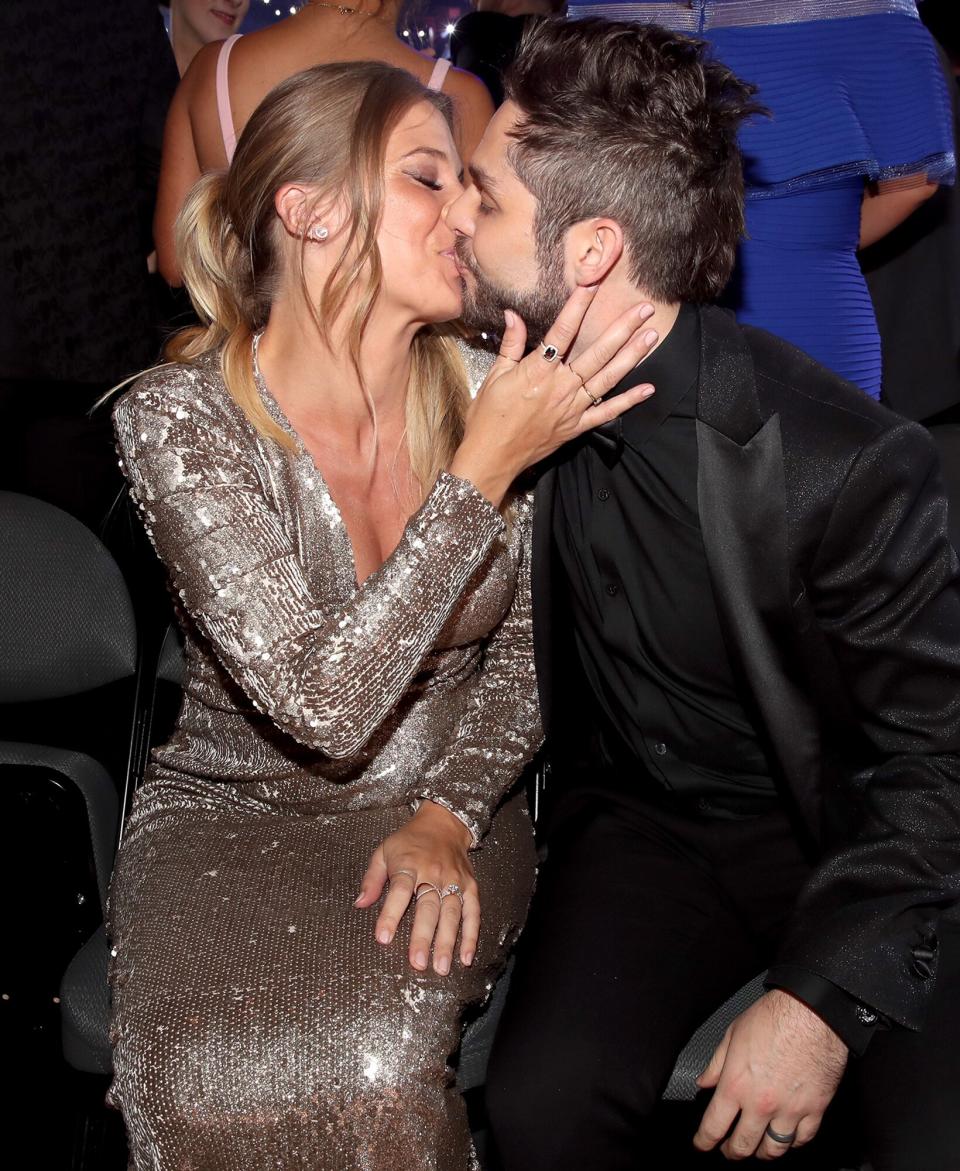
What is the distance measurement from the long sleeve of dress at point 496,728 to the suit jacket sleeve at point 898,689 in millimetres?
481

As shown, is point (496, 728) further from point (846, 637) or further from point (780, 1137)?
point (780, 1137)

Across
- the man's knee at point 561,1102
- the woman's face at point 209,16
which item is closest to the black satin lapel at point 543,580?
the man's knee at point 561,1102

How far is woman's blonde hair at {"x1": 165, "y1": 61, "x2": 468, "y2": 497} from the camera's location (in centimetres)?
173

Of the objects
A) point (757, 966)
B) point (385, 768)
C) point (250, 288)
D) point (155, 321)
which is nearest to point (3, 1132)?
point (385, 768)

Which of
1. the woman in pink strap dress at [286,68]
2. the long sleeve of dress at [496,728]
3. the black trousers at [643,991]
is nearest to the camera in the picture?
the black trousers at [643,991]

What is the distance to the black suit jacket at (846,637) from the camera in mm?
1438

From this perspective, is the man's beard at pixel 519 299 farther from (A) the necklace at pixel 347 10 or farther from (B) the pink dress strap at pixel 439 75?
(A) the necklace at pixel 347 10

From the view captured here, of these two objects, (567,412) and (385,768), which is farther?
(385,768)

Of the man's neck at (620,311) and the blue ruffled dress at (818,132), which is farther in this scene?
the blue ruffled dress at (818,132)

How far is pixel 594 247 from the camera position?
5.29 ft

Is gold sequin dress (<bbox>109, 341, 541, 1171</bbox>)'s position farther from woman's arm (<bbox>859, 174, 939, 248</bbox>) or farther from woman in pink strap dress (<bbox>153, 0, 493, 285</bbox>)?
woman's arm (<bbox>859, 174, 939, 248</bbox>)

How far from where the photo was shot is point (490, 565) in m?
1.80

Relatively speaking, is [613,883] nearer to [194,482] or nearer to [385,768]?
[385,768]

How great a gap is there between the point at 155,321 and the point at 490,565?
2.71m
